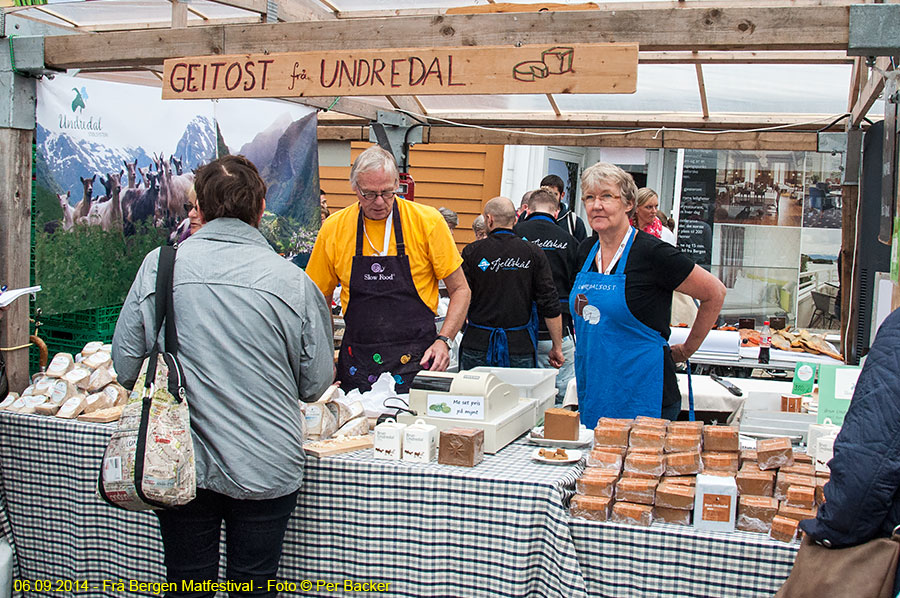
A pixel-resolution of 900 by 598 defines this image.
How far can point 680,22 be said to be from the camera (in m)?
3.02

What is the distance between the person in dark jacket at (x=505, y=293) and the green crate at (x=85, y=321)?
2.13 m

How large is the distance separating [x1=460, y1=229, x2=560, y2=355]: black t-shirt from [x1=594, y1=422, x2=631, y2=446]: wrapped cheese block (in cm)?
245

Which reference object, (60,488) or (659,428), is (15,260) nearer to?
(60,488)

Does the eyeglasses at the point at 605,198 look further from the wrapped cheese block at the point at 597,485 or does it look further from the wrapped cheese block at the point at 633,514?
the wrapped cheese block at the point at 633,514

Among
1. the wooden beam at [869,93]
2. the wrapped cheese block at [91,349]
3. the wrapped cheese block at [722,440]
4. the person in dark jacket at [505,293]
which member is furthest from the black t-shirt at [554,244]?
the wrapped cheese block at [722,440]

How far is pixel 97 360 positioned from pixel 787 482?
9.25ft

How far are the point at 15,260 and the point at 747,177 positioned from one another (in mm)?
7613

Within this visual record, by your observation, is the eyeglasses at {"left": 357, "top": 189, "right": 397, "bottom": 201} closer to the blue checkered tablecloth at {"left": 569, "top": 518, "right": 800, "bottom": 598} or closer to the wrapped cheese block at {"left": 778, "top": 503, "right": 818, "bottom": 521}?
the blue checkered tablecloth at {"left": 569, "top": 518, "right": 800, "bottom": 598}

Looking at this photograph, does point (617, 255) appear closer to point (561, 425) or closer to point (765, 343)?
point (561, 425)

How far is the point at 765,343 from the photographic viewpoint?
19.8 ft

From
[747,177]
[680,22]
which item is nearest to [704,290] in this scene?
[680,22]

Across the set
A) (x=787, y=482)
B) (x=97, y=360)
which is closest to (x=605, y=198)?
(x=787, y=482)

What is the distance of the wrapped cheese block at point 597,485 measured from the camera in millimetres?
2482

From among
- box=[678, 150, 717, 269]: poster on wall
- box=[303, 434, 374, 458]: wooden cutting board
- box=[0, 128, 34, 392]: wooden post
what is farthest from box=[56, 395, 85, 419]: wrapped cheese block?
box=[678, 150, 717, 269]: poster on wall
